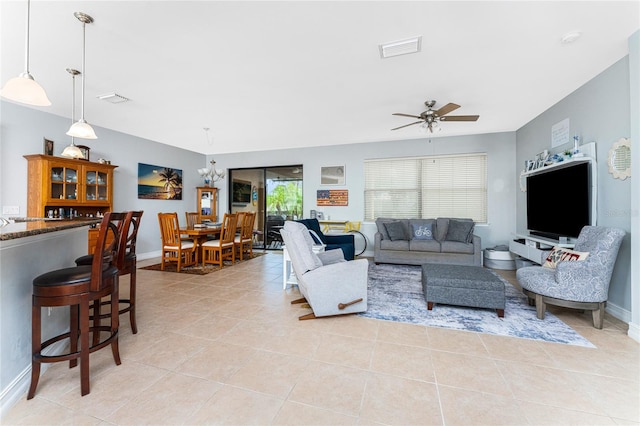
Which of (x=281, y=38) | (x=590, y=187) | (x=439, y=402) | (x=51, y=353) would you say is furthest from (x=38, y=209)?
(x=590, y=187)

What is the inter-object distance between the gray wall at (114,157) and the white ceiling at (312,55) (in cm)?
43

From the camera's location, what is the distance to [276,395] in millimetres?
1583

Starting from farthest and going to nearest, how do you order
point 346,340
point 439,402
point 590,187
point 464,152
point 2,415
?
1. point 464,152
2. point 590,187
3. point 346,340
4. point 439,402
5. point 2,415

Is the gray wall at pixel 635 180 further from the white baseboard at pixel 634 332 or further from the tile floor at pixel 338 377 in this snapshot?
the tile floor at pixel 338 377

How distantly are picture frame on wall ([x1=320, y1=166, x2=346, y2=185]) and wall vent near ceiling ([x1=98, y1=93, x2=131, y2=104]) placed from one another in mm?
3997

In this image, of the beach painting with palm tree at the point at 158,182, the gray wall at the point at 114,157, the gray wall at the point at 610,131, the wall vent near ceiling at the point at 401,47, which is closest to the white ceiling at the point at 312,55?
the wall vent near ceiling at the point at 401,47

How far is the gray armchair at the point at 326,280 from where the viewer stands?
8.46 ft

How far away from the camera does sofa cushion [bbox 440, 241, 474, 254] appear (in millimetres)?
4734

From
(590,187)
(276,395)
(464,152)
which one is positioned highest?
(464,152)

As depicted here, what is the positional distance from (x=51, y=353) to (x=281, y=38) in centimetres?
313

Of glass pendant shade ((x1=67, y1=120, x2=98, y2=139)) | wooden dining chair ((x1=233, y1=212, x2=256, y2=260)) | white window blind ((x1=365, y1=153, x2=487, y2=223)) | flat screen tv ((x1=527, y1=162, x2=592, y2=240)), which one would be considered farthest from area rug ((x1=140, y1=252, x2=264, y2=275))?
flat screen tv ((x1=527, y1=162, x2=592, y2=240))

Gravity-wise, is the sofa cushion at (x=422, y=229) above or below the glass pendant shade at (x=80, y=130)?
below

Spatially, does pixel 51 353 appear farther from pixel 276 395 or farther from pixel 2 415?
pixel 276 395

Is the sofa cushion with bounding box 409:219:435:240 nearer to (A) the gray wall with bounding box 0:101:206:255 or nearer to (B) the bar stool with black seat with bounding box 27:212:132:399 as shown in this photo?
(B) the bar stool with black seat with bounding box 27:212:132:399
